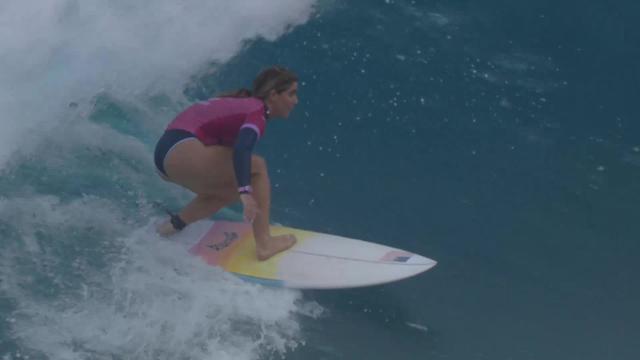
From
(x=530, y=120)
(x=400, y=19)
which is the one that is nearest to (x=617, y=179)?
(x=530, y=120)

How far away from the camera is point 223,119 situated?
4574mm

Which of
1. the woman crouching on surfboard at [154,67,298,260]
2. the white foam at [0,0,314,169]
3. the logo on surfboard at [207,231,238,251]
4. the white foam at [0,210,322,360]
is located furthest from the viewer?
the white foam at [0,0,314,169]

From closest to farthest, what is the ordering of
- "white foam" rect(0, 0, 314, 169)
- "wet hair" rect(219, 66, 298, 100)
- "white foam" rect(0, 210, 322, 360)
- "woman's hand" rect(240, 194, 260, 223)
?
"white foam" rect(0, 210, 322, 360)
"woman's hand" rect(240, 194, 260, 223)
"wet hair" rect(219, 66, 298, 100)
"white foam" rect(0, 0, 314, 169)

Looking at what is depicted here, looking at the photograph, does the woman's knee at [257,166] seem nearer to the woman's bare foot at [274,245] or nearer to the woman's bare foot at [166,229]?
the woman's bare foot at [274,245]

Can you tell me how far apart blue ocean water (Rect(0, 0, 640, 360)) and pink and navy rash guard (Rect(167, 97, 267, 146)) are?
0.75 metres

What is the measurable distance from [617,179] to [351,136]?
169 centimetres

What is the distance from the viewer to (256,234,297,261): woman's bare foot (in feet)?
16.2

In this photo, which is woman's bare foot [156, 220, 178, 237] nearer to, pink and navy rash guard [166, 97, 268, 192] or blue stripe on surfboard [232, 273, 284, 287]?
blue stripe on surfboard [232, 273, 284, 287]

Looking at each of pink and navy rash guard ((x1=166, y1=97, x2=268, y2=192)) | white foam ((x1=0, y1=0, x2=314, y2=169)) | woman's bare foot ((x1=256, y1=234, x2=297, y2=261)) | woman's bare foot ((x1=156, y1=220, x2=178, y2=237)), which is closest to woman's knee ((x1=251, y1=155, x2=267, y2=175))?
pink and navy rash guard ((x1=166, y1=97, x2=268, y2=192))

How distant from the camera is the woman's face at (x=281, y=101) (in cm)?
457

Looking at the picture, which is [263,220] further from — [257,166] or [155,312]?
[155,312]

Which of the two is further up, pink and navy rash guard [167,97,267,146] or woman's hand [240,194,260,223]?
pink and navy rash guard [167,97,267,146]

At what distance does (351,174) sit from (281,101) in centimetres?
122

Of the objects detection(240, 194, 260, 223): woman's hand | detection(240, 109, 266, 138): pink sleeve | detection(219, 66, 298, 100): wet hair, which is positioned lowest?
detection(240, 194, 260, 223): woman's hand
